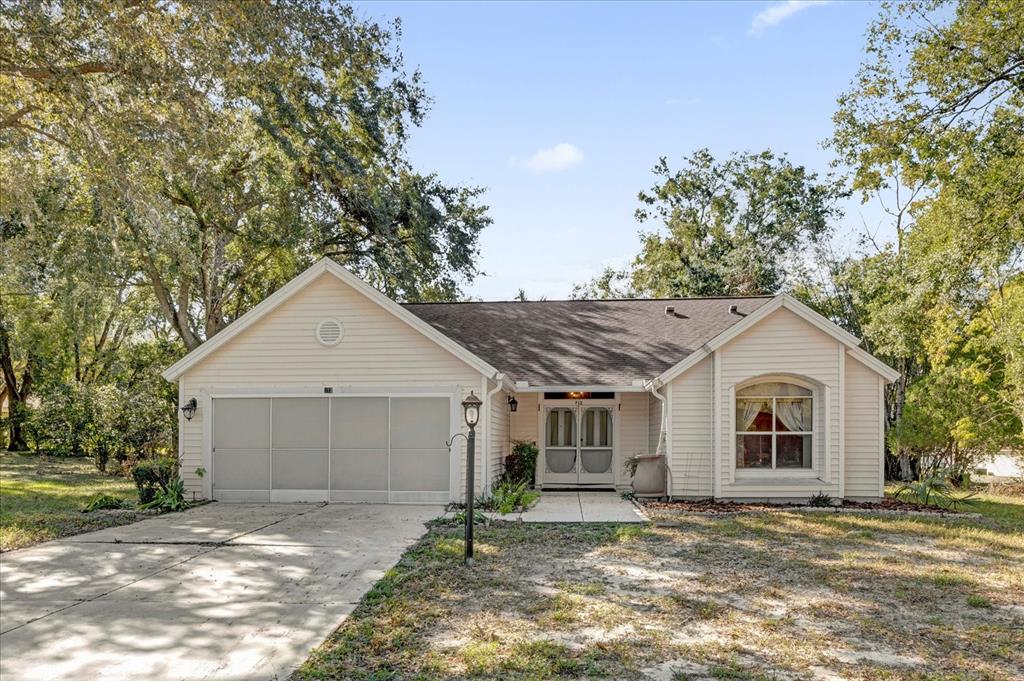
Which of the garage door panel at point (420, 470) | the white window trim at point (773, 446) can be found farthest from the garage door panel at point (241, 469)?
the white window trim at point (773, 446)

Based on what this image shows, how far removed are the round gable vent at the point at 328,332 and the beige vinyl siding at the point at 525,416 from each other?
4524 mm

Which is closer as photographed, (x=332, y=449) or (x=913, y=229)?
(x=332, y=449)

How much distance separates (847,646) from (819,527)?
620 centimetres

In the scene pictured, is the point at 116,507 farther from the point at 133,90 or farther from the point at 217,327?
the point at 217,327

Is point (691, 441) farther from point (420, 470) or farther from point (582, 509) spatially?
point (420, 470)

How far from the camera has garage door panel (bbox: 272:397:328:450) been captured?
46.8 ft

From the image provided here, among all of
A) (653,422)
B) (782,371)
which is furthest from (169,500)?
(782,371)

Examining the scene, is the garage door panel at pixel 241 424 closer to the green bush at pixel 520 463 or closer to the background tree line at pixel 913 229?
the green bush at pixel 520 463

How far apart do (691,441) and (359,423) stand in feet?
20.9

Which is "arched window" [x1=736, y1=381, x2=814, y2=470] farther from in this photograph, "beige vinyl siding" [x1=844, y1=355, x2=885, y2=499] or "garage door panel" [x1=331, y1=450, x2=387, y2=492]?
"garage door panel" [x1=331, y1=450, x2=387, y2=492]

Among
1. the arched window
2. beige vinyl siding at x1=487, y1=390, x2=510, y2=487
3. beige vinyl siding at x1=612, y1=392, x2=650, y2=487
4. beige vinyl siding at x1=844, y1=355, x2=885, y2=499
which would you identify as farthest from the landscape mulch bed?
beige vinyl siding at x1=487, y1=390, x2=510, y2=487

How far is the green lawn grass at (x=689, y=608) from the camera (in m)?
5.45

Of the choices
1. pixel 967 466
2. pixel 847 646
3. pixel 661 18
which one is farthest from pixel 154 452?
pixel 967 466

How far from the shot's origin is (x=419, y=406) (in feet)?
46.1
